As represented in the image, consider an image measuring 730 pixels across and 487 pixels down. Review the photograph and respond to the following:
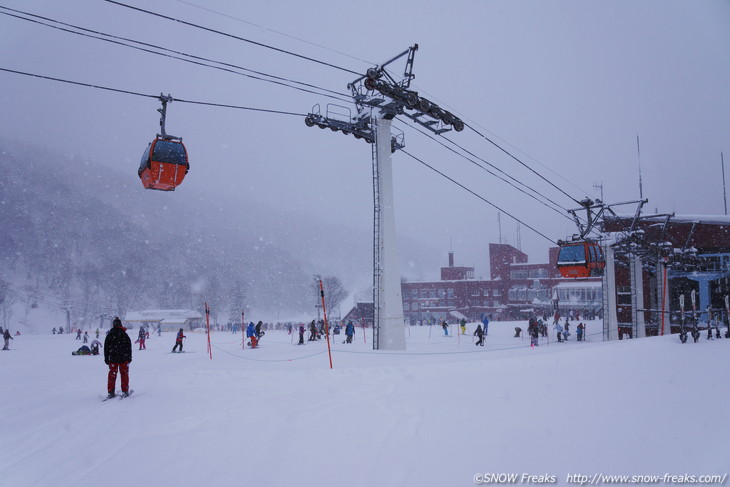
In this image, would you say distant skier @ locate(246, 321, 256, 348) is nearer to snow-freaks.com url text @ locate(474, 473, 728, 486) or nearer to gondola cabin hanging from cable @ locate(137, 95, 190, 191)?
gondola cabin hanging from cable @ locate(137, 95, 190, 191)

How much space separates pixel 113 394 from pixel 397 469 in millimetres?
6970

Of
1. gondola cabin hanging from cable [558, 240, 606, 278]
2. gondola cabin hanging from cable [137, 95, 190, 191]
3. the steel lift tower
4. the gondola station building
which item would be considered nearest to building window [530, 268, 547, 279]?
the gondola station building

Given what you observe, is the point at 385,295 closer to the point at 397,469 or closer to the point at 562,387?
the point at 562,387

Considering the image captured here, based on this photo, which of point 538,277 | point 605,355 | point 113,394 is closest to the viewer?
point 113,394

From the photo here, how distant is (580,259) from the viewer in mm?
21281

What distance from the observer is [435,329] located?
3675 centimetres

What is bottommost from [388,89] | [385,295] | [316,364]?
[316,364]

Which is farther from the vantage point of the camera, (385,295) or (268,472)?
(385,295)

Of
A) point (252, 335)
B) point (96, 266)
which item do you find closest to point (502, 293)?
point (252, 335)

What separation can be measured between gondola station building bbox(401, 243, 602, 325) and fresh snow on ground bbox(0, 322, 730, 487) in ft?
187

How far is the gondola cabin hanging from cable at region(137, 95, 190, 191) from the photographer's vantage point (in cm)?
1100

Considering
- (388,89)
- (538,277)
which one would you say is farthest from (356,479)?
(538,277)

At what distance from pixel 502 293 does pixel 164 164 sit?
69305 mm

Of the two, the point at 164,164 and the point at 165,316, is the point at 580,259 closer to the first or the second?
the point at 164,164
